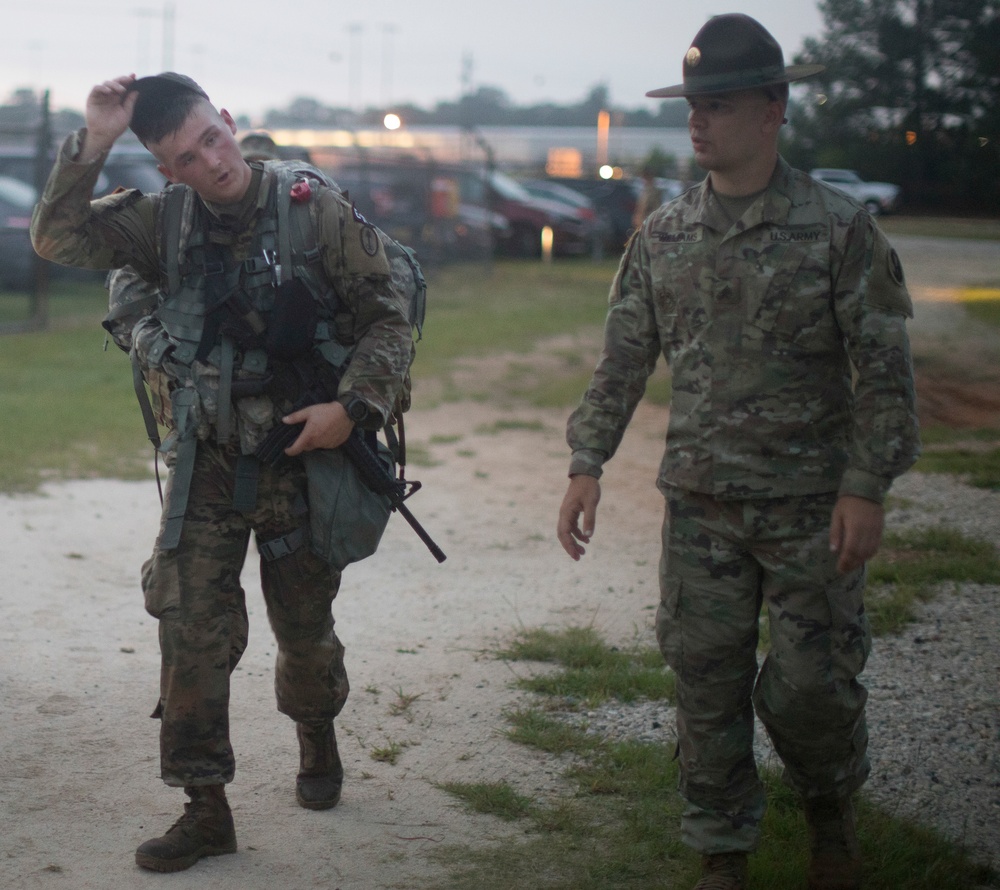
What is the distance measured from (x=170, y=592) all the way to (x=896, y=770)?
2.21 metres

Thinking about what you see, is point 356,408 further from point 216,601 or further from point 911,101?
point 911,101

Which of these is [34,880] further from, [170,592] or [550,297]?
[550,297]

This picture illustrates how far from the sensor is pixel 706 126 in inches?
111

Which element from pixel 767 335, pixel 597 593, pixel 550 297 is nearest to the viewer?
pixel 767 335

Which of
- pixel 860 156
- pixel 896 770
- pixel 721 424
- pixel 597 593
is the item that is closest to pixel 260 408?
pixel 721 424

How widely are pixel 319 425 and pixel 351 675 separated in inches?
70.1


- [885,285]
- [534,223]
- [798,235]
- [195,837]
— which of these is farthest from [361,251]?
[534,223]

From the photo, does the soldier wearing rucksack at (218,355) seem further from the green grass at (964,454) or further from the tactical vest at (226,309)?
the green grass at (964,454)

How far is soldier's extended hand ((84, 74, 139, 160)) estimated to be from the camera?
2.95m

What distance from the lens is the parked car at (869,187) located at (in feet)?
23.9

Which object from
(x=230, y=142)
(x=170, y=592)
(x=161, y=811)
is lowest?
(x=161, y=811)

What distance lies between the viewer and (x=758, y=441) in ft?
9.25

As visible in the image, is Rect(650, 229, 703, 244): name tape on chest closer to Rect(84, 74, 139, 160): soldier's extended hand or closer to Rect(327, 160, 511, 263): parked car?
Rect(84, 74, 139, 160): soldier's extended hand

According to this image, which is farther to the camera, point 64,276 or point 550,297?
point 550,297
